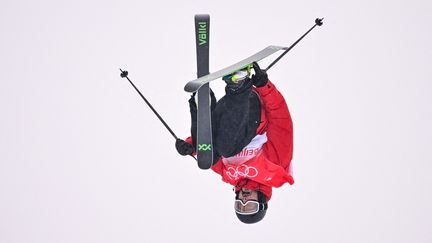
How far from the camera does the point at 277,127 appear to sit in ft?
10.5

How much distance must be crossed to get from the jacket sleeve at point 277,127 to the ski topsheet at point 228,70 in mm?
141

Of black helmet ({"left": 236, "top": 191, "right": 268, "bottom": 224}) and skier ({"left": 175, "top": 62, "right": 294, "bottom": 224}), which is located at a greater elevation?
skier ({"left": 175, "top": 62, "right": 294, "bottom": 224})

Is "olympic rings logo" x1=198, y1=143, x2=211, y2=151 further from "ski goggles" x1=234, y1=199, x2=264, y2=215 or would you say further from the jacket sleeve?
"ski goggles" x1=234, y1=199, x2=264, y2=215

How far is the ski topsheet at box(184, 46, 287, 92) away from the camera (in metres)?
2.70

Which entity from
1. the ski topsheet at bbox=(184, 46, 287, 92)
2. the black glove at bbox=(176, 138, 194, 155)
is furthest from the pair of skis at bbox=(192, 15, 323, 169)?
the black glove at bbox=(176, 138, 194, 155)

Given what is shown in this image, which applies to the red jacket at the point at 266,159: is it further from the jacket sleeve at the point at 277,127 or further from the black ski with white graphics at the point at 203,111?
the black ski with white graphics at the point at 203,111

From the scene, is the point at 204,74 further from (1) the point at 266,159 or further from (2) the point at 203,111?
(1) the point at 266,159

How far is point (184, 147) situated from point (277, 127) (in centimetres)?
45

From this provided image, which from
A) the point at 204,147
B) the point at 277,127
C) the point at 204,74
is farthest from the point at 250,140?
the point at 204,74

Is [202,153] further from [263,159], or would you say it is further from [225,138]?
[263,159]

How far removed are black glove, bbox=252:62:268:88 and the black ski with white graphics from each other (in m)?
0.21

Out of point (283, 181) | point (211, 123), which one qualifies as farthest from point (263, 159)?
point (211, 123)

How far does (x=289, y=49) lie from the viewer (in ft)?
10.0

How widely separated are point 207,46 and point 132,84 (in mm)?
595
